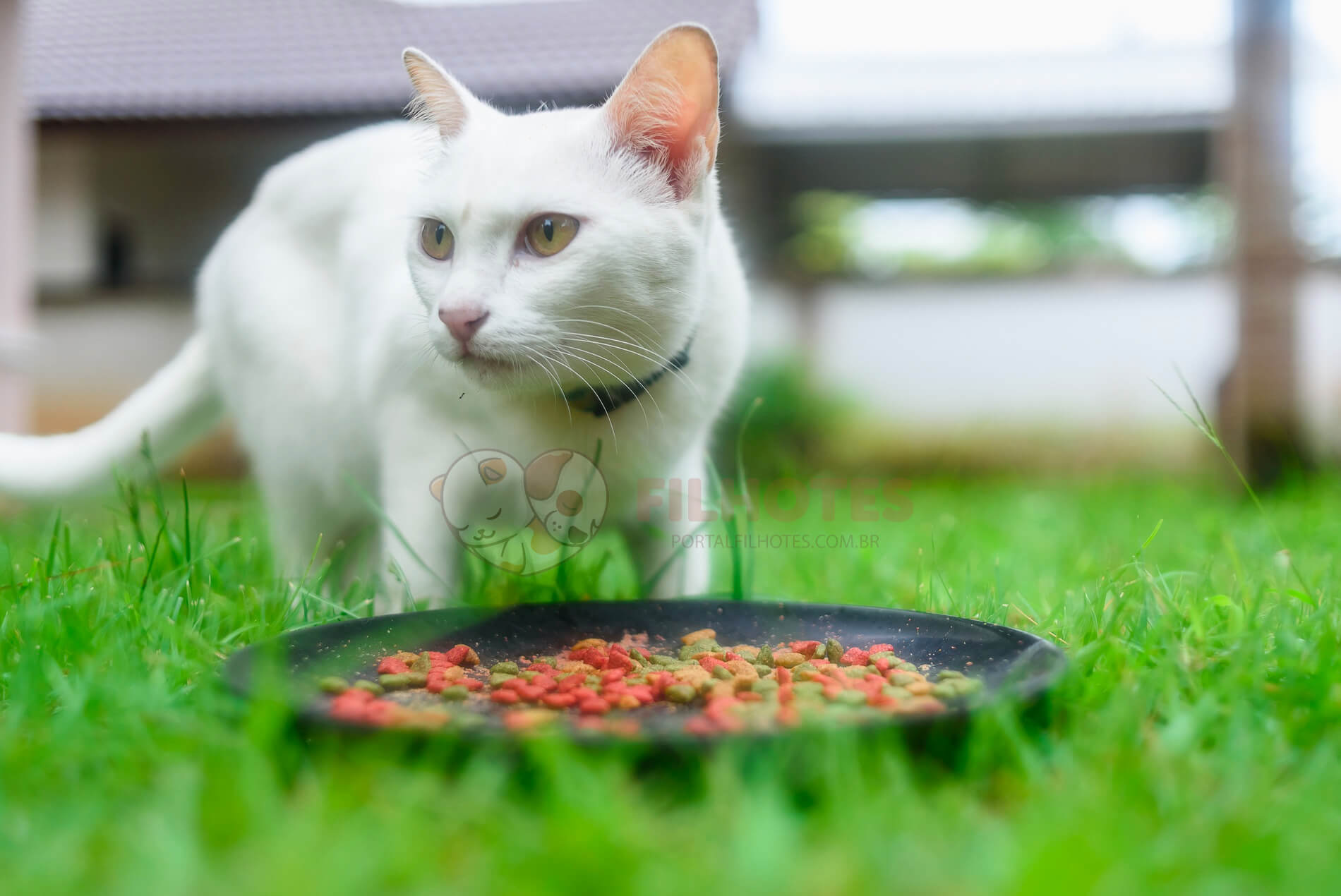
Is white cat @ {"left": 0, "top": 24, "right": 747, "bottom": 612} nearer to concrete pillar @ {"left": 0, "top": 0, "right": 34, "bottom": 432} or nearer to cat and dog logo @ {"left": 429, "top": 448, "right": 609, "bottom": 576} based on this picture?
cat and dog logo @ {"left": 429, "top": 448, "right": 609, "bottom": 576}

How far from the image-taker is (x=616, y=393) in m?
1.83

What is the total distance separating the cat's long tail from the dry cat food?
104 cm

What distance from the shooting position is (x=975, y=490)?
515 cm

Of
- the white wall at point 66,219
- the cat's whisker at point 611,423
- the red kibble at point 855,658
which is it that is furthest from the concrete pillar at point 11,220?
the white wall at point 66,219

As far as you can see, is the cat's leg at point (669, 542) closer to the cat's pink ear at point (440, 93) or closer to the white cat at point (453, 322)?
the white cat at point (453, 322)

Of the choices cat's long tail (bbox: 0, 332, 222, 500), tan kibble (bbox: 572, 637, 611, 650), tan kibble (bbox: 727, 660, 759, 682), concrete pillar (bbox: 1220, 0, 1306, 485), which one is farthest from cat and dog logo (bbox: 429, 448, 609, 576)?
concrete pillar (bbox: 1220, 0, 1306, 485)

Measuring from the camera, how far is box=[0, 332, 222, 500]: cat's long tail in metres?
2.20

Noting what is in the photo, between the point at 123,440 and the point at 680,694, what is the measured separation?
1.65 m

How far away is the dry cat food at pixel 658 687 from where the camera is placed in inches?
44.9

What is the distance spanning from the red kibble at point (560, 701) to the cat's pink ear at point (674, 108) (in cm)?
90

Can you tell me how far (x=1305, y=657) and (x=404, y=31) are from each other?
7059mm

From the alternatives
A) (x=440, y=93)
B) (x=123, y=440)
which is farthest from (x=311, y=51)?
(x=440, y=93)

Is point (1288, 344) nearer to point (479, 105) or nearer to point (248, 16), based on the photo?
point (479, 105)

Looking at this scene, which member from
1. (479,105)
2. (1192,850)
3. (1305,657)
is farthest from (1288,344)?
(1192,850)
